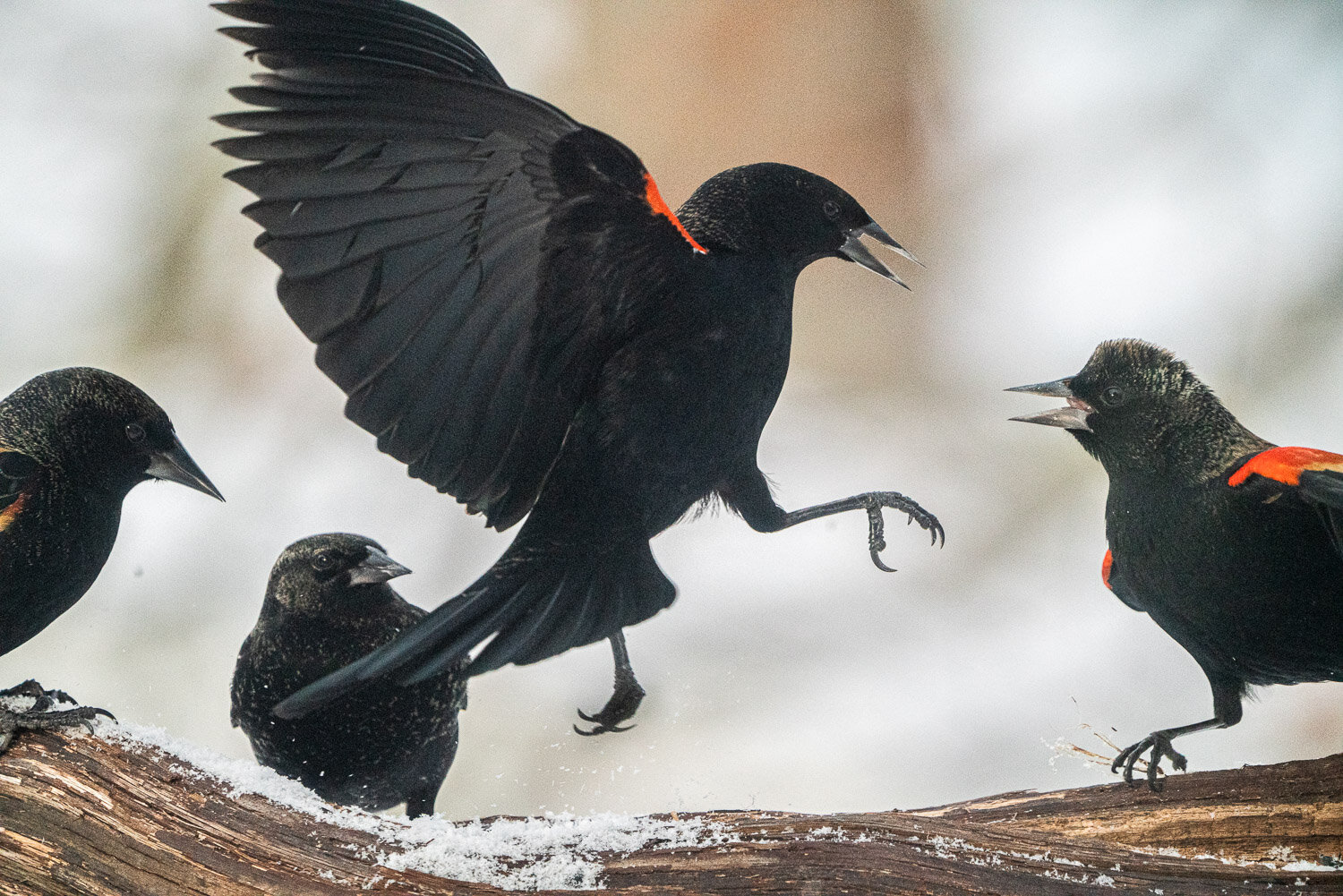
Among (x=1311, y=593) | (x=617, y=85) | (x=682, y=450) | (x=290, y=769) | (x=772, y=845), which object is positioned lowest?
(x=772, y=845)

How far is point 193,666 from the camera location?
2027 millimetres

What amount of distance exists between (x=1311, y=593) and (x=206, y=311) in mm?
2013

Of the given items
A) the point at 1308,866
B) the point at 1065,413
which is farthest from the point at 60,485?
the point at 1308,866

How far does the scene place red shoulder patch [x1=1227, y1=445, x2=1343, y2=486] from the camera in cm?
132

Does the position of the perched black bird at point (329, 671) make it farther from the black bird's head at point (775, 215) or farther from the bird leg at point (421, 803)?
the black bird's head at point (775, 215)

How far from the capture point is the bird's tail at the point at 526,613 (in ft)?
4.31

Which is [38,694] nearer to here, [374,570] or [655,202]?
[374,570]

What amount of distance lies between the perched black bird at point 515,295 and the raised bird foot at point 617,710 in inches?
10.1

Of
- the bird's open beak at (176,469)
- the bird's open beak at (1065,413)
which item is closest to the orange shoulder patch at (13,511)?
the bird's open beak at (176,469)

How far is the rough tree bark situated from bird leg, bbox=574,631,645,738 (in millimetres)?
393

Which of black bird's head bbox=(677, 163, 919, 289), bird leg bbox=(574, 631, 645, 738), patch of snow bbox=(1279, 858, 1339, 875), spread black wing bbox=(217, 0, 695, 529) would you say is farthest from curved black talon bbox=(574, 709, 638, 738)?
patch of snow bbox=(1279, 858, 1339, 875)

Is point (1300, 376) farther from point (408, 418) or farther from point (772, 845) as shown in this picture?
point (408, 418)

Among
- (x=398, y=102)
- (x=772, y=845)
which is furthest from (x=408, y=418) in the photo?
(x=772, y=845)

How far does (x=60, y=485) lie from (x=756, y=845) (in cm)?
100
